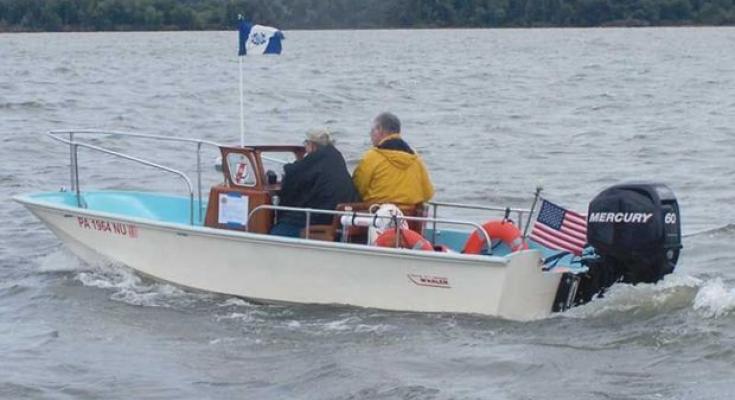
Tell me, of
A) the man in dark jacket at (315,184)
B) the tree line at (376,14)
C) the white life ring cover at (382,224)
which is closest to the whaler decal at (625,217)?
the white life ring cover at (382,224)

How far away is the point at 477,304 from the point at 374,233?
1.00m

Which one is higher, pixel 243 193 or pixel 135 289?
pixel 243 193

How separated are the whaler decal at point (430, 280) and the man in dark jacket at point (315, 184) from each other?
102 cm

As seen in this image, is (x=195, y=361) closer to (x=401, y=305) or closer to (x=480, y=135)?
(x=401, y=305)

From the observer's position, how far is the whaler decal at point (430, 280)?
10.6 m

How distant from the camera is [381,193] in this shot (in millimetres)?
11414

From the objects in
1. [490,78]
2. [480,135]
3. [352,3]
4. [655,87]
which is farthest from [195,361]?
[352,3]

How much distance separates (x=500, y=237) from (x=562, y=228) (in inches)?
20.5

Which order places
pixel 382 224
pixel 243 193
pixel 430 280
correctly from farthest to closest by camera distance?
pixel 243 193 → pixel 382 224 → pixel 430 280

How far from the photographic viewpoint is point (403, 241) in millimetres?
10852

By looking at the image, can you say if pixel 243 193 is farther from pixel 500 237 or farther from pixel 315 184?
pixel 500 237

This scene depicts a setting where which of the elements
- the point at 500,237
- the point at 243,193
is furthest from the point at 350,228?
the point at 500,237

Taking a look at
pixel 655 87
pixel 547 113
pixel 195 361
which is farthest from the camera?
pixel 655 87

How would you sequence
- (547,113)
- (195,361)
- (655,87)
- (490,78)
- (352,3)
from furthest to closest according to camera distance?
(352,3) → (490,78) → (655,87) → (547,113) → (195,361)
